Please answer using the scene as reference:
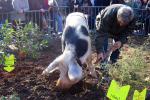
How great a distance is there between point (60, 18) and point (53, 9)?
348mm

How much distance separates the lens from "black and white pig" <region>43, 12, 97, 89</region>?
5117 millimetres

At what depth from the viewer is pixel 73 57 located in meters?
5.36

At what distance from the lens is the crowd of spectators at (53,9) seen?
9.15 metres

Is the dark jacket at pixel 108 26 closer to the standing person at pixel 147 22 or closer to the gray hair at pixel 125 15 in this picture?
the gray hair at pixel 125 15

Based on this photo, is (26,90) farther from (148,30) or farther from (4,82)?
(148,30)

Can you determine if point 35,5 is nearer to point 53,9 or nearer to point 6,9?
point 53,9

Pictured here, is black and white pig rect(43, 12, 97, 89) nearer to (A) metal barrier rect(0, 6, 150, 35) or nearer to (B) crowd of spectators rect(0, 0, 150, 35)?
(B) crowd of spectators rect(0, 0, 150, 35)

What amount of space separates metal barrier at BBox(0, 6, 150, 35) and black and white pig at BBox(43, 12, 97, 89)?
3.33 meters

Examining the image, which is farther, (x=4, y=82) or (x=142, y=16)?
(x=142, y=16)

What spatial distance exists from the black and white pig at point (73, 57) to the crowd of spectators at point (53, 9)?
3.16m

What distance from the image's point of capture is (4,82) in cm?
593

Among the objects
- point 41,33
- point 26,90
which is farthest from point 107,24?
point 41,33

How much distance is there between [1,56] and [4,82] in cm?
54

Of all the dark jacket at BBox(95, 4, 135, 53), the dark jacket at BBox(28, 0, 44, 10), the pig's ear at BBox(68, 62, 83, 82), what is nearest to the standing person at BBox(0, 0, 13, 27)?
the dark jacket at BBox(28, 0, 44, 10)
